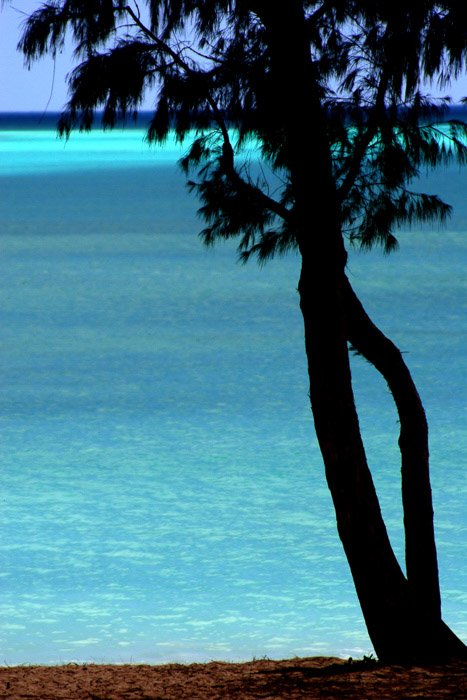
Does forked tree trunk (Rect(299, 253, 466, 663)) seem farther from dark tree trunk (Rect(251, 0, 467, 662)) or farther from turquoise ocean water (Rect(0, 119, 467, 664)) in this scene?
turquoise ocean water (Rect(0, 119, 467, 664))

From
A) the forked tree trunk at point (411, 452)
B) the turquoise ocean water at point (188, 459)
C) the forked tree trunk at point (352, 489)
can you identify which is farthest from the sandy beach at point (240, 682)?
the turquoise ocean water at point (188, 459)

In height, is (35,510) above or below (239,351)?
below

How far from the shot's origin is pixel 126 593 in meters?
8.47

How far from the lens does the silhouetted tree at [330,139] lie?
568cm

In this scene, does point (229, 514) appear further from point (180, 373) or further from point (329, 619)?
point (180, 373)

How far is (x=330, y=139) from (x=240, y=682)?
9.01 feet

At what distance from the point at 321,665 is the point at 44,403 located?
8155 mm

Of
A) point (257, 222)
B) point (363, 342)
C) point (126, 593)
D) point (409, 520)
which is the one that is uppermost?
point (257, 222)

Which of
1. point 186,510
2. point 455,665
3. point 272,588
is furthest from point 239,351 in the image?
point 455,665

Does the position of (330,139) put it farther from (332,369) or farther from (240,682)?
(240,682)

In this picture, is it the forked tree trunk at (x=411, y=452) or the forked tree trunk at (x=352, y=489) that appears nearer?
the forked tree trunk at (x=352, y=489)

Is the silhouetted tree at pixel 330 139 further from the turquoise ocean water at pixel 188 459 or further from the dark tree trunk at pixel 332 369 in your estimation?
the turquoise ocean water at pixel 188 459

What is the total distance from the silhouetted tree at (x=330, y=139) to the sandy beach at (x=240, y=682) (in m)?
0.39

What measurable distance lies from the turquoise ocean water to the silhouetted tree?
67.2 inches
